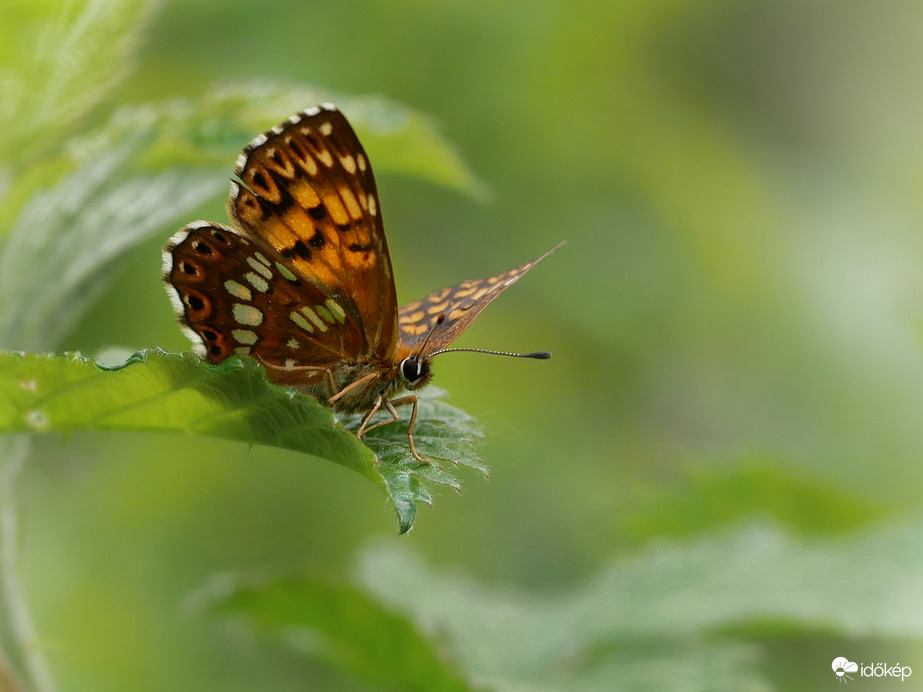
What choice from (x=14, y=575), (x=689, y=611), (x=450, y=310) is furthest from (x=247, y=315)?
(x=689, y=611)

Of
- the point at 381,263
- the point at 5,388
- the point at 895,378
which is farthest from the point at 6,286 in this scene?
the point at 895,378

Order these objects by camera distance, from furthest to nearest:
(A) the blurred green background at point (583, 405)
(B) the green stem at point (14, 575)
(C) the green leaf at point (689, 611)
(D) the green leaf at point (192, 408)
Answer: (A) the blurred green background at point (583, 405)
(C) the green leaf at point (689, 611)
(B) the green stem at point (14, 575)
(D) the green leaf at point (192, 408)

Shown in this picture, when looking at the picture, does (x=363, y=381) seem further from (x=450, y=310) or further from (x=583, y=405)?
(x=583, y=405)

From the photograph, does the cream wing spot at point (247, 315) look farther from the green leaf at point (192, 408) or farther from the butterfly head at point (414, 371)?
the green leaf at point (192, 408)

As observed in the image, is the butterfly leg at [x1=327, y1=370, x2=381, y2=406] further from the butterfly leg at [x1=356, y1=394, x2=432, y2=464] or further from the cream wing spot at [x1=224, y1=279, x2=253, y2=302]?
the cream wing spot at [x1=224, y1=279, x2=253, y2=302]

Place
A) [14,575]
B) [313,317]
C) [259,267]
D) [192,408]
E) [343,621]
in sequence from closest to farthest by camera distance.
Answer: [192,408]
[14,575]
[259,267]
[313,317]
[343,621]

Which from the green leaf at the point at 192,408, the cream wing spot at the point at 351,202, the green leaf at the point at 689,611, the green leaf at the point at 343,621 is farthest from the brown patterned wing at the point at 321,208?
the green leaf at the point at 689,611

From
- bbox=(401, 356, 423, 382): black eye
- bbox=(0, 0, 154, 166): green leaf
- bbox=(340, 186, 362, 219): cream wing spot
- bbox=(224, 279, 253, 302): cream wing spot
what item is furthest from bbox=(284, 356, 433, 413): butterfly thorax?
bbox=(0, 0, 154, 166): green leaf

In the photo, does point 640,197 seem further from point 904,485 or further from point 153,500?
point 153,500
